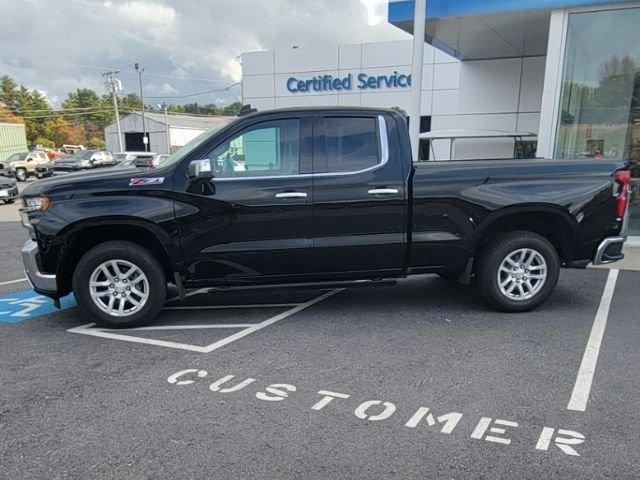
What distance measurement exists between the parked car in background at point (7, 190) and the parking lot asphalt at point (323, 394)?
53.0ft

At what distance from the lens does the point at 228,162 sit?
16.2 feet

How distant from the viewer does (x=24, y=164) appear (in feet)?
109

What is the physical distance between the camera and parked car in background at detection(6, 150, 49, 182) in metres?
32.6

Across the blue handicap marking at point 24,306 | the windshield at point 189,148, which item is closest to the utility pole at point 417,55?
the windshield at point 189,148

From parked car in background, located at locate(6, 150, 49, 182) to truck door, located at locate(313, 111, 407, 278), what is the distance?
32.6 metres

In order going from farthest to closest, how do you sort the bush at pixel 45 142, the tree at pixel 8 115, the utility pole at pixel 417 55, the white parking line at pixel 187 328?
the tree at pixel 8 115
the bush at pixel 45 142
the utility pole at pixel 417 55
the white parking line at pixel 187 328

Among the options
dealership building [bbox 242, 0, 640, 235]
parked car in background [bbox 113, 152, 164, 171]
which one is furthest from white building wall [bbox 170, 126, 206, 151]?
dealership building [bbox 242, 0, 640, 235]

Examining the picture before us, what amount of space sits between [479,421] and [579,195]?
302 cm

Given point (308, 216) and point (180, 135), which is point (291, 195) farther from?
point (180, 135)

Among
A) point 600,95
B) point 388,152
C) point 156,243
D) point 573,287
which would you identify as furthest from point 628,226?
point 156,243

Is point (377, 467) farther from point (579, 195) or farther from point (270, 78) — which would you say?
point (270, 78)

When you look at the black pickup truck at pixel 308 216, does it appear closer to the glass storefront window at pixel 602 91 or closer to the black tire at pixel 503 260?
the black tire at pixel 503 260

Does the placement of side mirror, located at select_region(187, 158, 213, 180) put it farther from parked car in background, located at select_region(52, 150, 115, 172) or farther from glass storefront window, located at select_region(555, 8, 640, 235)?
parked car in background, located at select_region(52, 150, 115, 172)

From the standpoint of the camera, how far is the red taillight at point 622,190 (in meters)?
5.26
